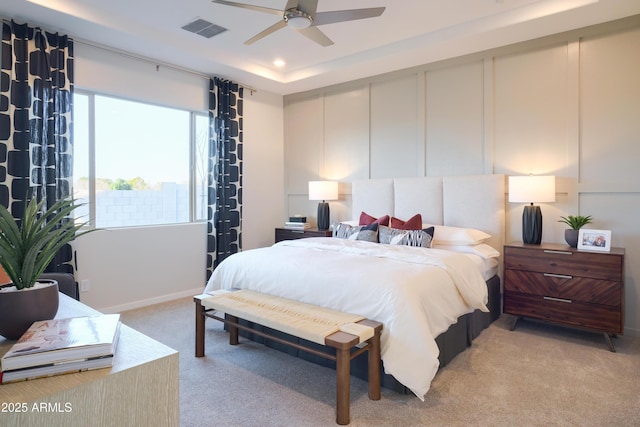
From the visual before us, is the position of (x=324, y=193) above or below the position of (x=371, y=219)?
above

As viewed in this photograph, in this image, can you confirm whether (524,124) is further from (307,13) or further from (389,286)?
(389,286)

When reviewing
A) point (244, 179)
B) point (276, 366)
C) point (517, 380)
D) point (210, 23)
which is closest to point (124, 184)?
point (244, 179)

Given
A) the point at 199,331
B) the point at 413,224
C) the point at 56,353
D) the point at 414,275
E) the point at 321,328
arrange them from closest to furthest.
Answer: the point at 56,353, the point at 321,328, the point at 414,275, the point at 199,331, the point at 413,224

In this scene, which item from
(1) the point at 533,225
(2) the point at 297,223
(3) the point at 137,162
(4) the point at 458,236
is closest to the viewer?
(1) the point at 533,225

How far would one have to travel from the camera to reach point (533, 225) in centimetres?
358

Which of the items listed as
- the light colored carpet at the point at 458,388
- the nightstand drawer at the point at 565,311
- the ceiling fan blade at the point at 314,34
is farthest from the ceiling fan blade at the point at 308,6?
the nightstand drawer at the point at 565,311

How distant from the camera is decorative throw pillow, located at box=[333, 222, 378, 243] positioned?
399 centimetres

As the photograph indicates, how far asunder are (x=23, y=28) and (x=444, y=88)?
4.23 m

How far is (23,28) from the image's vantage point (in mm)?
3340

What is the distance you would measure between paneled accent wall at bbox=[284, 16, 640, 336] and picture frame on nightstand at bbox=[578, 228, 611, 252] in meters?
0.36

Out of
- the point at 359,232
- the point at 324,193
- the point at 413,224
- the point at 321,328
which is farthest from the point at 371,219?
the point at 321,328

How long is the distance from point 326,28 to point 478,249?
8.79 ft

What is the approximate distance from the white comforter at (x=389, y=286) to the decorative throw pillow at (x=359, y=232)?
439 millimetres

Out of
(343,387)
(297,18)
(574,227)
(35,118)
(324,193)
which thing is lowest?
(343,387)
